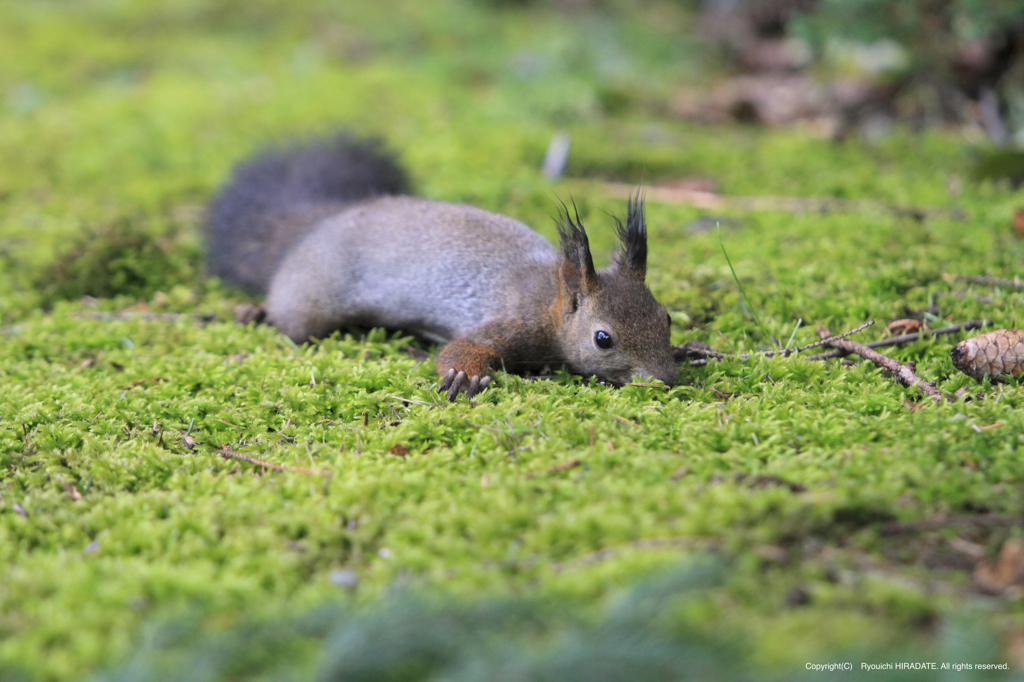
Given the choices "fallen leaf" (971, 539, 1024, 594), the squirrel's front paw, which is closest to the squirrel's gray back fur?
the squirrel's front paw

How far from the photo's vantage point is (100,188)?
709 cm

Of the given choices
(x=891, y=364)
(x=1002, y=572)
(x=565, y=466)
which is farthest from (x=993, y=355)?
(x=565, y=466)

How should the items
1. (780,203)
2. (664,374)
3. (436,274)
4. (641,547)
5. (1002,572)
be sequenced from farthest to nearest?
(780,203) < (436,274) < (664,374) < (641,547) < (1002,572)

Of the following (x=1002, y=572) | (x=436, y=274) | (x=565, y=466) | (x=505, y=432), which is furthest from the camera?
(x=436, y=274)

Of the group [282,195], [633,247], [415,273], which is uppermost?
[282,195]

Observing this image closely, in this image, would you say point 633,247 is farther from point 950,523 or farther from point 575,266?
point 950,523

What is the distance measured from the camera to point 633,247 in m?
4.08

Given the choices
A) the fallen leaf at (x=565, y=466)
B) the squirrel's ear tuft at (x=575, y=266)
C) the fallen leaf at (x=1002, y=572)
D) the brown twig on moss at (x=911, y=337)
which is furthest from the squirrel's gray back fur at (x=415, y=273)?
the fallen leaf at (x=1002, y=572)

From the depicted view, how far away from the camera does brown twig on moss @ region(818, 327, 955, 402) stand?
3.43 metres

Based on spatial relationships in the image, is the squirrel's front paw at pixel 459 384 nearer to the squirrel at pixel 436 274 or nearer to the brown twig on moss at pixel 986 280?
the squirrel at pixel 436 274

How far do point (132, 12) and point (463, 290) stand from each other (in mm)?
11444

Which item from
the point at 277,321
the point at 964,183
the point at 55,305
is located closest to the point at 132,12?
the point at 55,305

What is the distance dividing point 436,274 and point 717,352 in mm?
1695

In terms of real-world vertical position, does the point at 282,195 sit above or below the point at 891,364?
above
